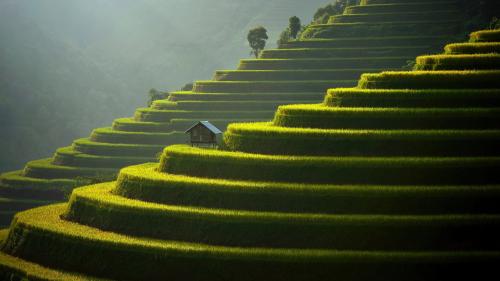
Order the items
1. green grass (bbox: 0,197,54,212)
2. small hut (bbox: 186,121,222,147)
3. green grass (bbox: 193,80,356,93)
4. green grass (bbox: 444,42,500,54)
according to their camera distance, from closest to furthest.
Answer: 1. green grass (bbox: 444,42,500,54)
2. small hut (bbox: 186,121,222,147)
3. green grass (bbox: 0,197,54,212)
4. green grass (bbox: 193,80,356,93)

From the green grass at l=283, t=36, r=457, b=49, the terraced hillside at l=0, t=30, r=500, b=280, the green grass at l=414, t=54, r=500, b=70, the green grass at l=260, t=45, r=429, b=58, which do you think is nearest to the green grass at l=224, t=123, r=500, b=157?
the terraced hillside at l=0, t=30, r=500, b=280

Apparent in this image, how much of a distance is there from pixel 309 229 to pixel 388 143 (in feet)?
24.3

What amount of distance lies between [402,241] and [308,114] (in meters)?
12.4

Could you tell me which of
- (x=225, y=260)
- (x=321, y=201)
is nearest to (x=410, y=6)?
(x=321, y=201)

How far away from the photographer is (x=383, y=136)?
61312 millimetres

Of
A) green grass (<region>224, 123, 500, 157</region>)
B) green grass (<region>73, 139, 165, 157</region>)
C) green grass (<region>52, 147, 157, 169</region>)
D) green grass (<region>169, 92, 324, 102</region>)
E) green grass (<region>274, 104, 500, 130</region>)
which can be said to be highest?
green grass (<region>274, 104, 500, 130</region>)

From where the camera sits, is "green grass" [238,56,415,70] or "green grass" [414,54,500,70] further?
"green grass" [238,56,415,70]

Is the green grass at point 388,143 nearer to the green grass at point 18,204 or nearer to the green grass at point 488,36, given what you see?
the green grass at point 488,36

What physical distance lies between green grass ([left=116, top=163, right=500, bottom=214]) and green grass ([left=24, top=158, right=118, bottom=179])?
5195 cm

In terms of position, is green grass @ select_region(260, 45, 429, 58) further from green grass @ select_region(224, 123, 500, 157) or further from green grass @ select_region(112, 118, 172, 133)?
green grass @ select_region(224, 123, 500, 157)

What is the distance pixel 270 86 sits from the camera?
11819cm

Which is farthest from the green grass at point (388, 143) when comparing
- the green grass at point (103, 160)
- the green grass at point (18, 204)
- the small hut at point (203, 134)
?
the green grass at point (103, 160)

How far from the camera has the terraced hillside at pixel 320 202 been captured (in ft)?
181

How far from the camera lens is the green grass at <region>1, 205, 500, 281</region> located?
53906mm
